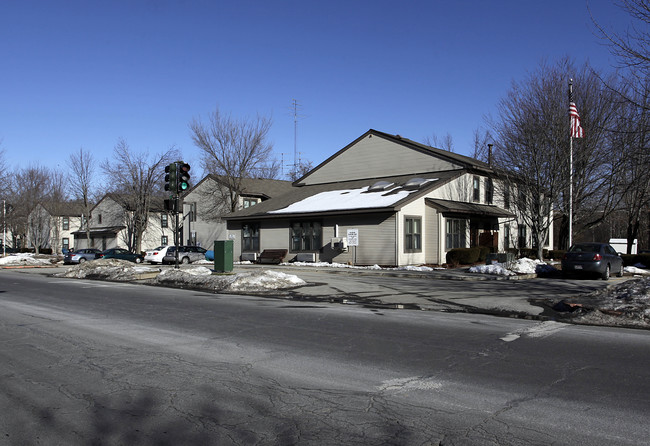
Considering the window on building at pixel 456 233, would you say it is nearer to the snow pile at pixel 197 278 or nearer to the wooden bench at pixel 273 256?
the wooden bench at pixel 273 256

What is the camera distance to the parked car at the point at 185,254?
37562mm

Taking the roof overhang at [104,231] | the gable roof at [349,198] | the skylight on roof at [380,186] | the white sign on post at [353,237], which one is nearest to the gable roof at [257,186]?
the gable roof at [349,198]

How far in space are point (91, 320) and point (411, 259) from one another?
65.7ft

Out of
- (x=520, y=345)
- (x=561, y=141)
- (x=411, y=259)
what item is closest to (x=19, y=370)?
(x=520, y=345)

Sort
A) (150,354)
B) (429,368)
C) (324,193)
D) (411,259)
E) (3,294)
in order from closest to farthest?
1. (429,368)
2. (150,354)
3. (3,294)
4. (411,259)
5. (324,193)

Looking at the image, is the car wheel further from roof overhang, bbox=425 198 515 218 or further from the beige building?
the beige building

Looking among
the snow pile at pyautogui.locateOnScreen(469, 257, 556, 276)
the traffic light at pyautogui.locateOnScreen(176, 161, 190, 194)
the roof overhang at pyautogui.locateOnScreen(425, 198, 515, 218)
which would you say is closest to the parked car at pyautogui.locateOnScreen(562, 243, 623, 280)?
the snow pile at pyautogui.locateOnScreen(469, 257, 556, 276)

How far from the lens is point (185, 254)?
3825 centimetres

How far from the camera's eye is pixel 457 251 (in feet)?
94.0

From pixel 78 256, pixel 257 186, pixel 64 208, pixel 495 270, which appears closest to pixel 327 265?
pixel 495 270

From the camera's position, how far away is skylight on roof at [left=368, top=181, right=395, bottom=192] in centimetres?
3288

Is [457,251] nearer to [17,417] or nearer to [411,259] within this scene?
[411,259]

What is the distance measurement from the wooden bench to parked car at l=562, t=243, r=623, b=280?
16.7 metres

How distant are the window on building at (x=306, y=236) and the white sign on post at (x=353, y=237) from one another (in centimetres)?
359
